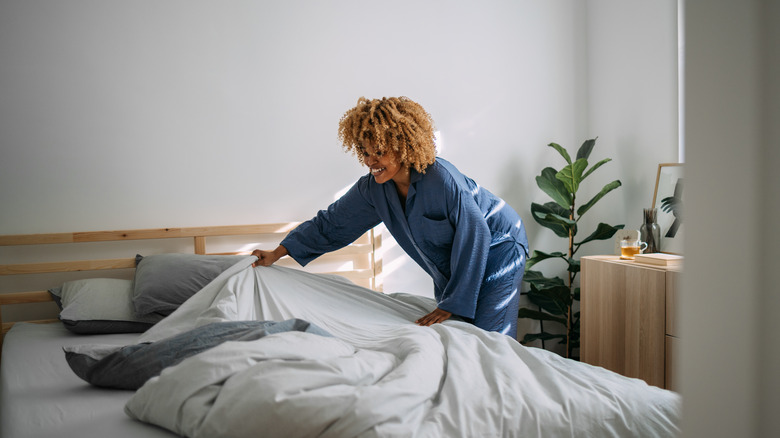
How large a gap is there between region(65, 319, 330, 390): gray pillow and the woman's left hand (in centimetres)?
65

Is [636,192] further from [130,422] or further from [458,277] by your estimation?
[130,422]

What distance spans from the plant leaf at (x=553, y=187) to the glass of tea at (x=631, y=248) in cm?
62

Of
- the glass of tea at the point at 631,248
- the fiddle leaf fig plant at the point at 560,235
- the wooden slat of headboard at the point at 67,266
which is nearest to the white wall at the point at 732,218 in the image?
the glass of tea at the point at 631,248

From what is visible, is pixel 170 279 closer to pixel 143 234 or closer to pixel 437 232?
pixel 143 234

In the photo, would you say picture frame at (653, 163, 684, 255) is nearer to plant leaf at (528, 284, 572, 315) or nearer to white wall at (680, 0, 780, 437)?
plant leaf at (528, 284, 572, 315)

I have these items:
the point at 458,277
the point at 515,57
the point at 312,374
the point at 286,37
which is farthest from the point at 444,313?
the point at 515,57

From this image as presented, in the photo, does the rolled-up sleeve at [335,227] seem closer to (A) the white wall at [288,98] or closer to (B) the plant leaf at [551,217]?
(A) the white wall at [288,98]

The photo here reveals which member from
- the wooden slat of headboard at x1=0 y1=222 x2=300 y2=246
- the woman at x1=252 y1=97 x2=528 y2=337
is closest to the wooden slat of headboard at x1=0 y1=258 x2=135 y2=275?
the wooden slat of headboard at x1=0 y1=222 x2=300 y2=246

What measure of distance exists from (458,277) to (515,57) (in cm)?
207

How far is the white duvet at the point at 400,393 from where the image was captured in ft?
3.20

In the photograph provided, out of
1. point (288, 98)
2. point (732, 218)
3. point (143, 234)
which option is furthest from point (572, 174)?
point (732, 218)

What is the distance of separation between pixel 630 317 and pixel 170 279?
206 centimetres

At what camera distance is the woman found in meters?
2.10

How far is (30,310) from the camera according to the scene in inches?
101
